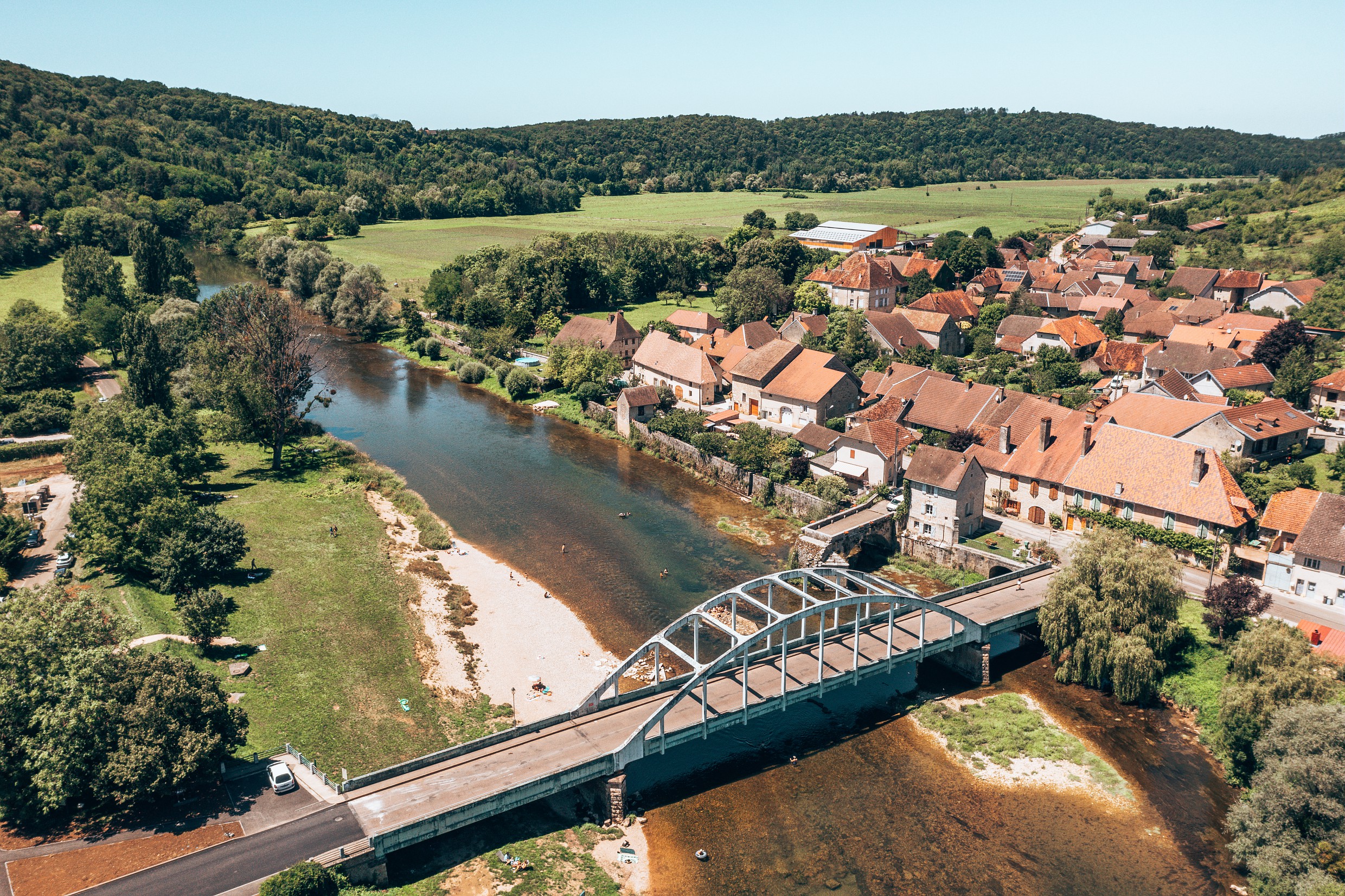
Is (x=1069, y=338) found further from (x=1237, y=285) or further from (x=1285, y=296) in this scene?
(x=1237, y=285)

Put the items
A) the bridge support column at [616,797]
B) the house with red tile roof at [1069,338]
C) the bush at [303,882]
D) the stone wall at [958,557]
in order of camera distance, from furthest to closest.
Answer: the house with red tile roof at [1069,338] → the stone wall at [958,557] → the bridge support column at [616,797] → the bush at [303,882]

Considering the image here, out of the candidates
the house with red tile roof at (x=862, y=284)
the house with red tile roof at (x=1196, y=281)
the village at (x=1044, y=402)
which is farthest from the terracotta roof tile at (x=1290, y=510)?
the house with red tile roof at (x=1196, y=281)

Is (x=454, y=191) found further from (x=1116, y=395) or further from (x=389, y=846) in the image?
(x=389, y=846)

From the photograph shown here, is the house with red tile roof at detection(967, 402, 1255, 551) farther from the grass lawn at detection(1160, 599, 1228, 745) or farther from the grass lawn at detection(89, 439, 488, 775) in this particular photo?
the grass lawn at detection(89, 439, 488, 775)

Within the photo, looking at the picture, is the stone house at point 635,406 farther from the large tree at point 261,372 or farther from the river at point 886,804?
the large tree at point 261,372

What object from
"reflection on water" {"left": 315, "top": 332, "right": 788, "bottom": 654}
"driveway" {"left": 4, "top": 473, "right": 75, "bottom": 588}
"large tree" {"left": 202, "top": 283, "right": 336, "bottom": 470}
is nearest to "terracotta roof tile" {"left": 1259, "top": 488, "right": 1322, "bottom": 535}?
"reflection on water" {"left": 315, "top": 332, "right": 788, "bottom": 654}

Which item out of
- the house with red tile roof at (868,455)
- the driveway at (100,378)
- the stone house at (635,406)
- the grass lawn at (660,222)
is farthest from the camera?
the grass lawn at (660,222)

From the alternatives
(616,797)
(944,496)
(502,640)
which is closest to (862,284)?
(944,496)
